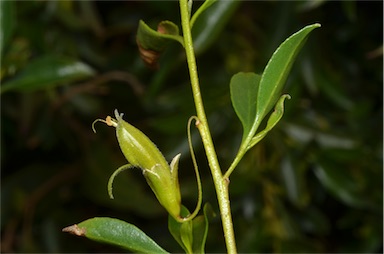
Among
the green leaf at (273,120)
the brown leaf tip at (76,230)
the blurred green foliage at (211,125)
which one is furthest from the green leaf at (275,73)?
the blurred green foliage at (211,125)

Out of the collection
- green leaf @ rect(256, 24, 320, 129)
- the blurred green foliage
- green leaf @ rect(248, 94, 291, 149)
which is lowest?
the blurred green foliage

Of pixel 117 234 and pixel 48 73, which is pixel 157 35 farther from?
pixel 48 73

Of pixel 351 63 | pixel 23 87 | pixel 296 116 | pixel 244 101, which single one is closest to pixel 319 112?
pixel 296 116

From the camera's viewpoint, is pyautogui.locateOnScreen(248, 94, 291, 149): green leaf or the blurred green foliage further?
the blurred green foliage


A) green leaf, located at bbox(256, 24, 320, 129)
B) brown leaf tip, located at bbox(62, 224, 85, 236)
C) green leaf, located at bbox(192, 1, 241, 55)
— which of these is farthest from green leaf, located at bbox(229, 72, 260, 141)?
green leaf, located at bbox(192, 1, 241, 55)

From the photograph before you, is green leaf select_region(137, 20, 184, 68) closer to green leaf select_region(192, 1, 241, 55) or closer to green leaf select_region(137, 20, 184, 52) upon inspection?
green leaf select_region(137, 20, 184, 52)

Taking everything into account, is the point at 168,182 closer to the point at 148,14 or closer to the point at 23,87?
the point at 23,87

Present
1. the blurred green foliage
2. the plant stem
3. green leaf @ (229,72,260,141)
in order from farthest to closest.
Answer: the blurred green foliage < green leaf @ (229,72,260,141) < the plant stem
